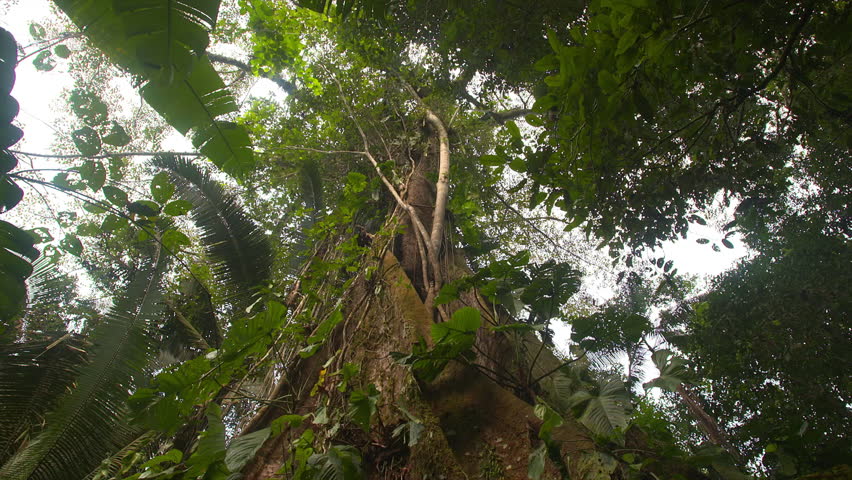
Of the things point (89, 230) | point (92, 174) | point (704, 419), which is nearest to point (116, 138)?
point (92, 174)

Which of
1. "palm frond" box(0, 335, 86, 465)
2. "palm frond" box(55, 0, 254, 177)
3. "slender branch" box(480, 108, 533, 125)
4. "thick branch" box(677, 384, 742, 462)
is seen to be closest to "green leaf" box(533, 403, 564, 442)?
"palm frond" box(55, 0, 254, 177)

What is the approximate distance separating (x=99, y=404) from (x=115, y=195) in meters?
1.72

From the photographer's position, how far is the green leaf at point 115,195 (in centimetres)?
189

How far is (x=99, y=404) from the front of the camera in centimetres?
271

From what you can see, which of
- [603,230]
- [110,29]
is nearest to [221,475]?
[110,29]

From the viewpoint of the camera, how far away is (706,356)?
188 inches

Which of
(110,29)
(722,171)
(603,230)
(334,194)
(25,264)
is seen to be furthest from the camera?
(334,194)

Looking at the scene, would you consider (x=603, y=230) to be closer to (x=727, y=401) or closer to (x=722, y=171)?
(x=722, y=171)

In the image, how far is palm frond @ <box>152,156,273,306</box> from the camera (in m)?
4.05

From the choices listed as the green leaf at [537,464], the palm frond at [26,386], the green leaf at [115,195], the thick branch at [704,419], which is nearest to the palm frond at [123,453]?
the palm frond at [26,386]

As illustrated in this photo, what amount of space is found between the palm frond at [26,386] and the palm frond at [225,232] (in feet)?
4.49

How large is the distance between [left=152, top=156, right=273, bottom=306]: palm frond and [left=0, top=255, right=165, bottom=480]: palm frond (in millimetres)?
737

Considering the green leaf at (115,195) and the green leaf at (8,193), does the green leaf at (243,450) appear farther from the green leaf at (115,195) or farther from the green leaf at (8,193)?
the green leaf at (115,195)

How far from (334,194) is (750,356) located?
572 centimetres
